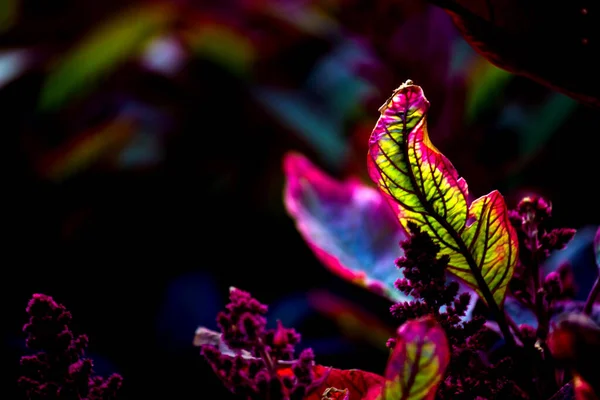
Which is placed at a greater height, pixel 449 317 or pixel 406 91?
pixel 406 91

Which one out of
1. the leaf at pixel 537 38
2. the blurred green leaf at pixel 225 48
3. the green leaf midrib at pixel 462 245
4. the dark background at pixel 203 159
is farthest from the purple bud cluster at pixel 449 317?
the blurred green leaf at pixel 225 48

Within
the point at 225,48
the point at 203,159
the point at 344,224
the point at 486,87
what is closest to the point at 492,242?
the point at 344,224

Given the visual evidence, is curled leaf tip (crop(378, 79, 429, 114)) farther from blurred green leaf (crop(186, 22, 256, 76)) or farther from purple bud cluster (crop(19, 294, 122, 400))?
blurred green leaf (crop(186, 22, 256, 76))

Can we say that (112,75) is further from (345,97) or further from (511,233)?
(511,233)

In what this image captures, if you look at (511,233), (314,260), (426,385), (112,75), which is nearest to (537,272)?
(511,233)

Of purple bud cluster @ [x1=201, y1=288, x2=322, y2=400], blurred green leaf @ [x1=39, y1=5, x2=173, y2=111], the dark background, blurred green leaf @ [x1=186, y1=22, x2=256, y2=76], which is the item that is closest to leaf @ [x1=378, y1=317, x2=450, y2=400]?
purple bud cluster @ [x1=201, y1=288, x2=322, y2=400]

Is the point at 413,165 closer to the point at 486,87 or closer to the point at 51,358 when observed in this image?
the point at 51,358
